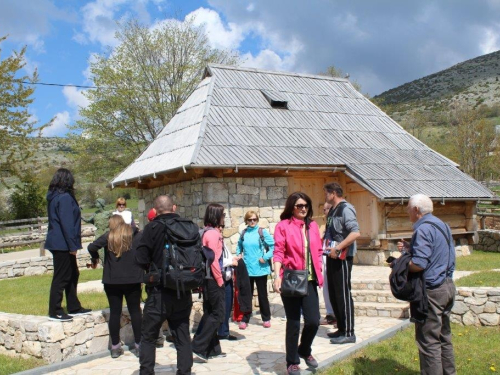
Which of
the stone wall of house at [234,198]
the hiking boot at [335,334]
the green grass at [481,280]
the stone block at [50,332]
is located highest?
the stone wall of house at [234,198]

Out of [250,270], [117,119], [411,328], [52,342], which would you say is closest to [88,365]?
[52,342]

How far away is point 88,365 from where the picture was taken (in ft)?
20.2

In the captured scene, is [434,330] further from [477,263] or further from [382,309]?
[477,263]

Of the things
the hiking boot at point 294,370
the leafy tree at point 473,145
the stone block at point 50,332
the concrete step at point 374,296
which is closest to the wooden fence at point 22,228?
the concrete step at point 374,296

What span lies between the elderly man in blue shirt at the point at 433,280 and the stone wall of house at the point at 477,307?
2888 millimetres

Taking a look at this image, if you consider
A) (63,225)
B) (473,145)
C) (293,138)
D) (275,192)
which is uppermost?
(473,145)

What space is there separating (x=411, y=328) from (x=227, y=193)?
18.4ft

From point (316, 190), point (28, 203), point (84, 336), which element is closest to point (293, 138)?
point (316, 190)

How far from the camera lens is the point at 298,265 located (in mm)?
5367

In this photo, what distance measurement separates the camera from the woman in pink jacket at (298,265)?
17.2 ft

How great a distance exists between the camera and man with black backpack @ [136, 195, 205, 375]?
5.00 meters

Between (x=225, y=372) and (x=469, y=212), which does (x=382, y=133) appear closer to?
(x=469, y=212)

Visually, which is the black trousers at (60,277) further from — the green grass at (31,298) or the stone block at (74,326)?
the green grass at (31,298)

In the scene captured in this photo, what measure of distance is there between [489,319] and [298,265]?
3.64 metres
